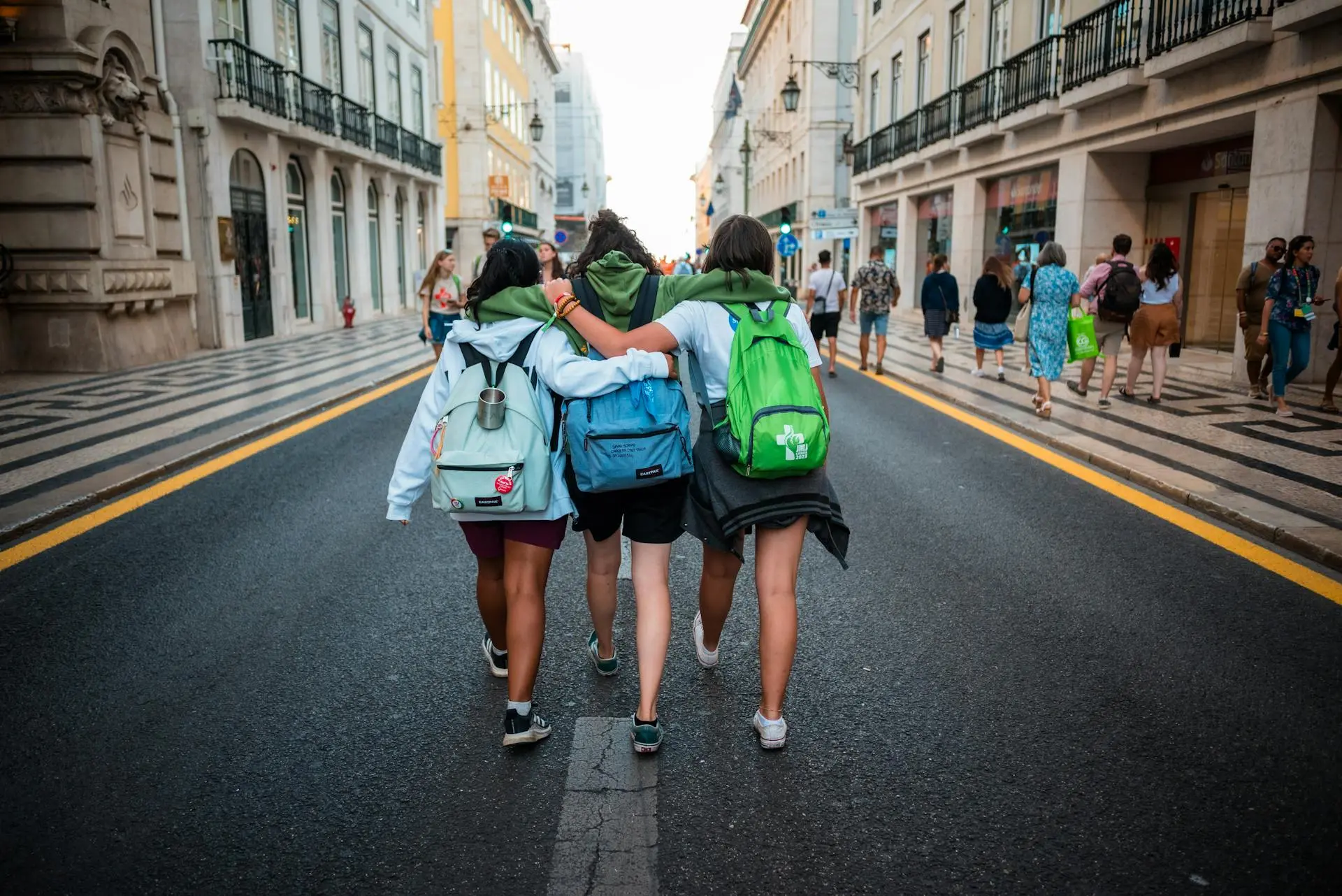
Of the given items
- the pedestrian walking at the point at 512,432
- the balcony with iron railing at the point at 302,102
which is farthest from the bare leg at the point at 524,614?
the balcony with iron railing at the point at 302,102

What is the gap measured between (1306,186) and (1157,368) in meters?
3.11

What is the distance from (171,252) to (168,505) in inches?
498

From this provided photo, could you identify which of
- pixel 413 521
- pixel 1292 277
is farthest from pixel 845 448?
pixel 1292 277

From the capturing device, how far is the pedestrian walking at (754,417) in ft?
11.2

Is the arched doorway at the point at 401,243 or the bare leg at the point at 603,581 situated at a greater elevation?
the arched doorway at the point at 401,243

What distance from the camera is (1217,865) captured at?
9.21 ft

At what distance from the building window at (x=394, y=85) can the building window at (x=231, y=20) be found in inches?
445

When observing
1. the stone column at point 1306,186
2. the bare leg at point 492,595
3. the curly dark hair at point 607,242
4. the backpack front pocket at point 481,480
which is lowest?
the bare leg at point 492,595

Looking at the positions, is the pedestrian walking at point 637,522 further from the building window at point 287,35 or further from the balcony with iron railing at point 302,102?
the building window at point 287,35

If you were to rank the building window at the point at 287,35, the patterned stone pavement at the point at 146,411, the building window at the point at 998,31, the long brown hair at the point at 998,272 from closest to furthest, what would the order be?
1. the patterned stone pavement at the point at 146,411
2. the long brown hair at the point at 998,272
3. the building window at the point at 998,31
4. the building window at the point at 287,35

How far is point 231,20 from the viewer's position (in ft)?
70.2

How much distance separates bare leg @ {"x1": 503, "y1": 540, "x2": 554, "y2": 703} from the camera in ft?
11.6

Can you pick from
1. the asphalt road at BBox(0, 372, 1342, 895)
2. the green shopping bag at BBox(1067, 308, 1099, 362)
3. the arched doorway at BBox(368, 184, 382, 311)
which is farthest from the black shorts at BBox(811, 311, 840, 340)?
the arched doorway at BBox(368, 184, 382, 311)

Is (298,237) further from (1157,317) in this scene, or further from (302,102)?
(1157,317)
